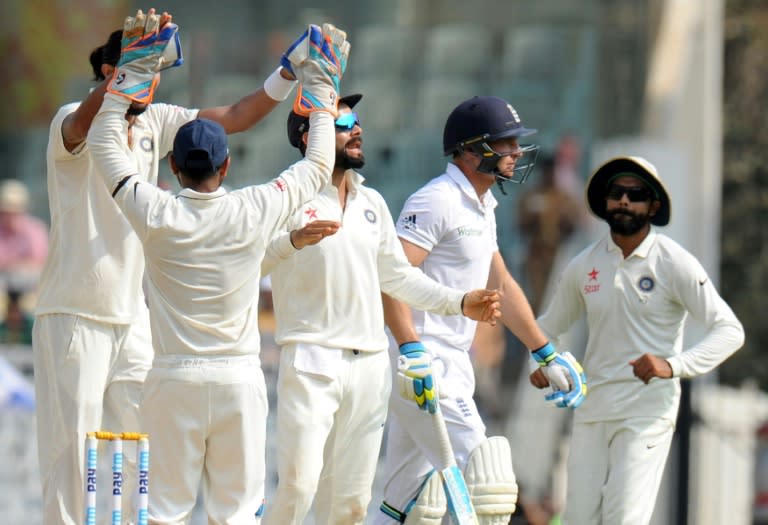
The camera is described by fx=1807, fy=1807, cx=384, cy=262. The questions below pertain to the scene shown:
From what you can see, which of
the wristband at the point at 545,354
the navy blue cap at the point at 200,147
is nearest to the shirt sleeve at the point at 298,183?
the navy blue cap at the point at 200,147

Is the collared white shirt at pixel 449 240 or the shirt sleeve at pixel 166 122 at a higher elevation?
the shirt sleeve at pixel 166 122

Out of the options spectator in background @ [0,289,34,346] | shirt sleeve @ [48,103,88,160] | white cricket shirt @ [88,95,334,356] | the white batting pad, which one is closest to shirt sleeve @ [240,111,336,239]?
white cricket shirt @ [88,95,334,356]

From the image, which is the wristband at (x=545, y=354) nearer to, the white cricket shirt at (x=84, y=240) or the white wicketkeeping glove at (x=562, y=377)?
the white wicketkeeping glove at (x=562, y=377)

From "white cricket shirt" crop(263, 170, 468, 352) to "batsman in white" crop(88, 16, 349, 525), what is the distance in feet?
1.90

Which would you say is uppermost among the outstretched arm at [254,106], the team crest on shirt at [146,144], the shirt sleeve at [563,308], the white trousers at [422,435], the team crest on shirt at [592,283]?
the outstretched arm at [254,106]

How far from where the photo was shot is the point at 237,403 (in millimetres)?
6539

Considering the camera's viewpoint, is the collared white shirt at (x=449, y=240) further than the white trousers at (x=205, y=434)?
Yes

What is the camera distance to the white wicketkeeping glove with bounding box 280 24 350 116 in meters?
6.83

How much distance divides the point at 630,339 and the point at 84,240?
2.59m

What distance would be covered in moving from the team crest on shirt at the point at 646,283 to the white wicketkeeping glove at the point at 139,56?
2.64 meters

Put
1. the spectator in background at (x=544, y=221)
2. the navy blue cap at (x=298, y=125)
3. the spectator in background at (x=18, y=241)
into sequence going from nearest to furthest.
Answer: the navy blue cap at (x=298, y=125) → the spectator in background at (x=18, y=241) → the spectator in background at (x=544, y=221)

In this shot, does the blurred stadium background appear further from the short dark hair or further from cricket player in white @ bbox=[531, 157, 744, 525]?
the short dark hair

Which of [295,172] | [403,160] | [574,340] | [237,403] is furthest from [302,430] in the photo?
[403,160]

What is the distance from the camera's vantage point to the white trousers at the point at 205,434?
6488 mm
